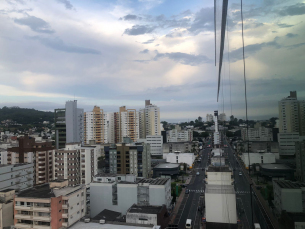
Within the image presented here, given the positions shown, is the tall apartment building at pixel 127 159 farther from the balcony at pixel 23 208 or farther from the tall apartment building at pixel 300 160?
the tall apartment building at pixel 300 160

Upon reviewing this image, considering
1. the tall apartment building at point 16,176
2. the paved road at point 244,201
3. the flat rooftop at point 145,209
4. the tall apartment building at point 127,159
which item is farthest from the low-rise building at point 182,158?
the paved road at point 244,201

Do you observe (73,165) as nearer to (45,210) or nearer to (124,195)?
(124,195)

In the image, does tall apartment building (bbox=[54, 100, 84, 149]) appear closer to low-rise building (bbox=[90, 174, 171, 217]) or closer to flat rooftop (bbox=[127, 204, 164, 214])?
low-rise building (bbox=[90, 174, 171, 217])

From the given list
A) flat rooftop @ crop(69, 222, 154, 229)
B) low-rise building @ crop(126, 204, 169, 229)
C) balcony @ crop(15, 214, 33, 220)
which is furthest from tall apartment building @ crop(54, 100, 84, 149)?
low-rise building @ crop(126, 204, 169, 229)

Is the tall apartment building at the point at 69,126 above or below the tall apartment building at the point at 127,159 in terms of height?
above

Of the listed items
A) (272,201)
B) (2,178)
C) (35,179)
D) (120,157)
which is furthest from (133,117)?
(272,201)

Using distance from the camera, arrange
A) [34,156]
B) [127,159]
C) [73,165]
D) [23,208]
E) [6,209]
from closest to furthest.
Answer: [23,208]
[6,209]
[73,165]
[34,156]
[127,159]

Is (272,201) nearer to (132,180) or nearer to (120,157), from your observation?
(132,180)

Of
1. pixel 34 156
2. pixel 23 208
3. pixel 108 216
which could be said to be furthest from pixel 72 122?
pixel 23 208
